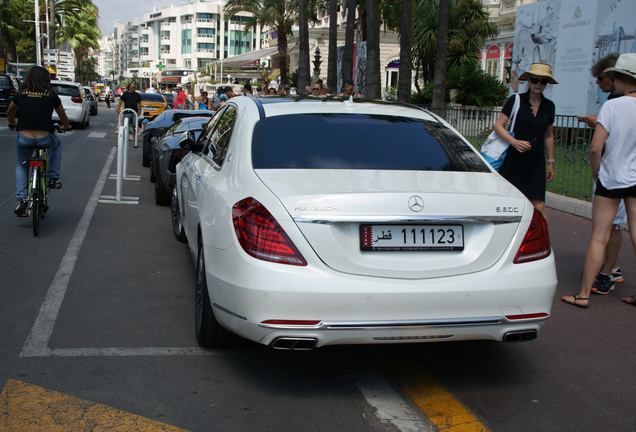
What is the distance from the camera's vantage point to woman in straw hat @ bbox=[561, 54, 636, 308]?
5.46m

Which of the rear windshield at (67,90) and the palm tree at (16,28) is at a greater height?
the palm tree at (16,28)

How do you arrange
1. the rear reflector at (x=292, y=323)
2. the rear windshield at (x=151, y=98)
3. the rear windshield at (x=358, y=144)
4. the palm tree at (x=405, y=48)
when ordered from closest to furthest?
the rear reflector at (x=292, y=323) < the rear windshield at (x=358, y=144) < the palm tree at (x=405, y=48) < the rear windshield at (x=151, y=98)

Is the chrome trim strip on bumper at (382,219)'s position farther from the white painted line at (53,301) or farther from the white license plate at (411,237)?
the white painted line at (53,301)

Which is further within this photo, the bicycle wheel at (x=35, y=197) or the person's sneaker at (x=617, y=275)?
the bicycle wheel at (x=35, y=197)

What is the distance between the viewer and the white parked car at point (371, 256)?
3512mm

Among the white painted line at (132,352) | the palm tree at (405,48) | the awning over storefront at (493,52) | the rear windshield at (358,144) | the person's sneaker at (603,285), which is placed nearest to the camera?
the rear windshield at (358,144)

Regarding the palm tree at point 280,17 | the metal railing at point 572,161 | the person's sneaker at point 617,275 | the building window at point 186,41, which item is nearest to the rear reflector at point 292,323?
the person's sneaker at point 617,275

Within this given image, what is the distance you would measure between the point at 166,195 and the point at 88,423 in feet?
22.5

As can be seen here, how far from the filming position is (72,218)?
8.88 m

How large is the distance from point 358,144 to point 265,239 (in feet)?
3.85

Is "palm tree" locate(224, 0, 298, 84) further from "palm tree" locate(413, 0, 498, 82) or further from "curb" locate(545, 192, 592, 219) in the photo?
"curb" locate(545, 192, 592, 219)

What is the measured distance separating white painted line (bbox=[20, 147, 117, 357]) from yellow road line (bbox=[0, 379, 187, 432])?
0.61 metres

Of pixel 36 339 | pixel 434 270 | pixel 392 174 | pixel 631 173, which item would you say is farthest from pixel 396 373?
pixel 631 173

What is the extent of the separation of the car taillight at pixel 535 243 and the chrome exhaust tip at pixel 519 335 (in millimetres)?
374
